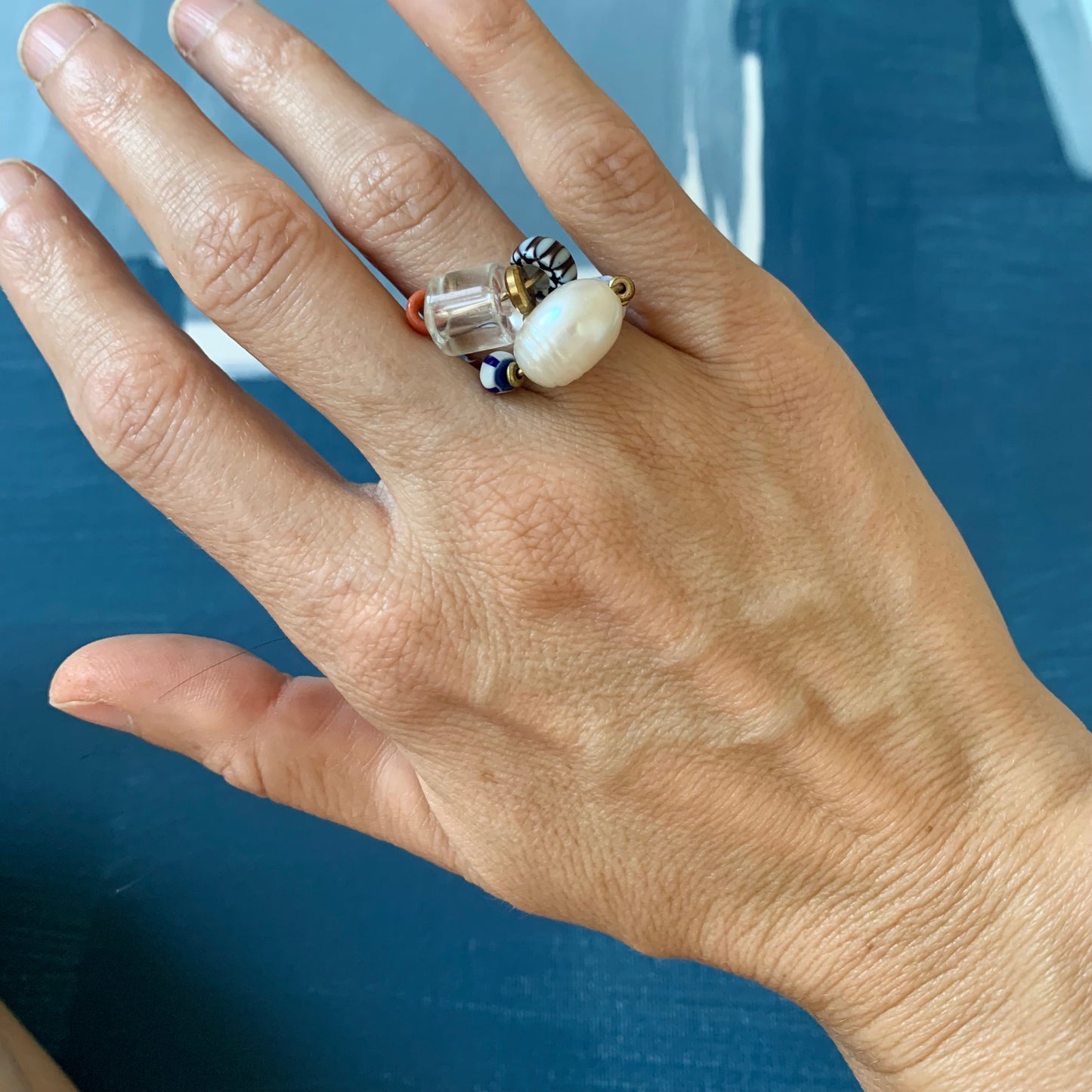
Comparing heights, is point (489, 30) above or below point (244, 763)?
above

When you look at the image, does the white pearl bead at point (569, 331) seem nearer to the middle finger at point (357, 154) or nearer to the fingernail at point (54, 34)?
the middle finger at point (357, 154)

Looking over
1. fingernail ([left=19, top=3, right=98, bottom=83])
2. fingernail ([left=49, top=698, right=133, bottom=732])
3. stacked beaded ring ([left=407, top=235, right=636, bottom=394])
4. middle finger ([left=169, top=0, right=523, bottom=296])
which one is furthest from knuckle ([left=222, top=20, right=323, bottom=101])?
fingernail ([left=49, top=698, right=133, bottom=732])

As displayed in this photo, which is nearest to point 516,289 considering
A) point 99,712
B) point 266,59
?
point 266,59

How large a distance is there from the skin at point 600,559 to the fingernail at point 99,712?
2 centimetres

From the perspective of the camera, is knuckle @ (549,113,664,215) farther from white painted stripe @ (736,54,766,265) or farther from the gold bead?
white painted stripe @ (736,54,766,265)

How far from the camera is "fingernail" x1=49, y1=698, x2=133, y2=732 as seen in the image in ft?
2.86

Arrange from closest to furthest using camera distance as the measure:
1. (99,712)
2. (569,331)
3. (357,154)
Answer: (569,331) → (357,154) → (99,712)

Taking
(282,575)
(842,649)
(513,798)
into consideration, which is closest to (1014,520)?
(842,649)

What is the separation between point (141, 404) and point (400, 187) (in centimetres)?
24

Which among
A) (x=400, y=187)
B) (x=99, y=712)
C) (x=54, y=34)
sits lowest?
(x=99, y=712)

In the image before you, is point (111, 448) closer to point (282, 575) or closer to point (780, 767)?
point (282, 575)

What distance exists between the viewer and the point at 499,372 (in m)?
0.68

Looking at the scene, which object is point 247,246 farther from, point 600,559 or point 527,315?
point 600,559

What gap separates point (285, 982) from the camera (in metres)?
0.98
